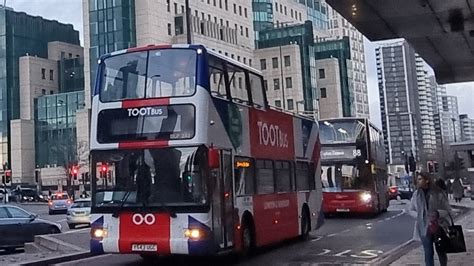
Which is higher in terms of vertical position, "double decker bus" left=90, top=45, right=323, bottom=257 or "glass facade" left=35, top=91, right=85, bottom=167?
"glass facade" left=35, top=91, right=85, bottom=167

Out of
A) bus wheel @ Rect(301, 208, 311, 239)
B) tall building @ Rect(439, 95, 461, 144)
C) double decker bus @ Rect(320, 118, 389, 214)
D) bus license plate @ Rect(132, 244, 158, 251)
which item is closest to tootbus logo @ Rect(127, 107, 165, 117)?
bus license plate @ Rect(132, 244, 158, 251)

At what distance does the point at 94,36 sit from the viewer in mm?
91875

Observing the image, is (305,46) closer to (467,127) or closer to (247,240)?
(467,127)

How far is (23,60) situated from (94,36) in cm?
1878

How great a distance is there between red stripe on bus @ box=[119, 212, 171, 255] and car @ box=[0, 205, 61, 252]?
25.5ft

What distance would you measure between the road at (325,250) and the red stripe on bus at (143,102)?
13.0 feet

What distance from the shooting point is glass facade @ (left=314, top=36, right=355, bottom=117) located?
11781 centimetres

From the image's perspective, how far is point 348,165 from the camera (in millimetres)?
28109

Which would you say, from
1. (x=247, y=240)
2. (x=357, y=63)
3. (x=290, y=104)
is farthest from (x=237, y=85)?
(x=357, y=63)

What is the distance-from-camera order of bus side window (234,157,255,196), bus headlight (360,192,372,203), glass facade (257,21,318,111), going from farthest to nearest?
glass facade (257,21,318,111) < bus headlight (360,192,372,203) < bus side window (234,157,255,196)

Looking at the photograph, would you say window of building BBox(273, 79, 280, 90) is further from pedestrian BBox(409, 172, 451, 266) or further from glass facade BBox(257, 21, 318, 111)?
pedestrian BBox(409, 172, 451, 266)

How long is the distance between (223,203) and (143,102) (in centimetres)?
267

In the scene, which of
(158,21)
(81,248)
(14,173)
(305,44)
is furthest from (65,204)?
(305,44)

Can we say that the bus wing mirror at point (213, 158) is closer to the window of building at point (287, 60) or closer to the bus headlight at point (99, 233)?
the bus headlight at point (99, 233)
